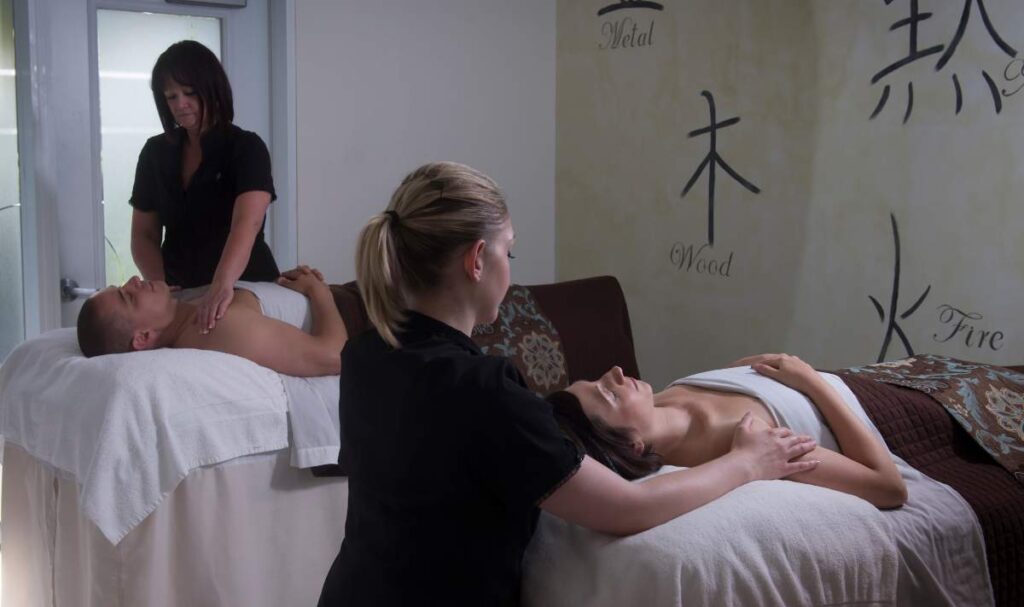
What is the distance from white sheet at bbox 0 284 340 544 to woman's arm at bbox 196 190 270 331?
169 mm

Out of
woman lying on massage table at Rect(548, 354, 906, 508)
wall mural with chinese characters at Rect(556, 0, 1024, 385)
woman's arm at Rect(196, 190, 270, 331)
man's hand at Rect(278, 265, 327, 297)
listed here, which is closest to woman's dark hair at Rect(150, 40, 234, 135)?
woman's arm at Rect(196, 190, 270, 331)

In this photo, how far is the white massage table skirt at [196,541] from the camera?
6.88 ft

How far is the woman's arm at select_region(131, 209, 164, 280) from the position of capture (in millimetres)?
2893

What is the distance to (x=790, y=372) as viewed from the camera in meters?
2.02

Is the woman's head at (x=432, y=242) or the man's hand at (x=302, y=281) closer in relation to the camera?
the woman's head at (x=432, y=242)

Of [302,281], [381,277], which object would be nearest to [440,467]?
[381,277]

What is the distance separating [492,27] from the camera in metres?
3.98

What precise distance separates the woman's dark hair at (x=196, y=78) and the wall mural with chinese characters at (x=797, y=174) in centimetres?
162

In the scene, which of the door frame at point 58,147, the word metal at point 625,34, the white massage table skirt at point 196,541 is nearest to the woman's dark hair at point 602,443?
the white massage table skirt at point 196,541

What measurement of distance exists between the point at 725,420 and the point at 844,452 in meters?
0.22

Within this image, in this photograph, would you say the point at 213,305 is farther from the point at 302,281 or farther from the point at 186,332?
the point at 302,281

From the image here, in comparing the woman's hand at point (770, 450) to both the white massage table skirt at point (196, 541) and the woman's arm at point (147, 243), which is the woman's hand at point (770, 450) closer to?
the white massage table skirt at point (196, 541)

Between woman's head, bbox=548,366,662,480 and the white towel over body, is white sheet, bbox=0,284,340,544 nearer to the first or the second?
woman's head, bbox=548,366,662,480

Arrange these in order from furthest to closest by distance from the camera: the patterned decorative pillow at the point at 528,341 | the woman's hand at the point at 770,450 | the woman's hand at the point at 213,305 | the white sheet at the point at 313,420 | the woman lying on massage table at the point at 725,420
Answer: the patterned decorative pillow at the point at 528,341, the woman's hand at the point at 213,305, the white sheet at the point at 313,420, the woman lying on massage table at the point at 725,420, the woman's hand at the point at 770,450
